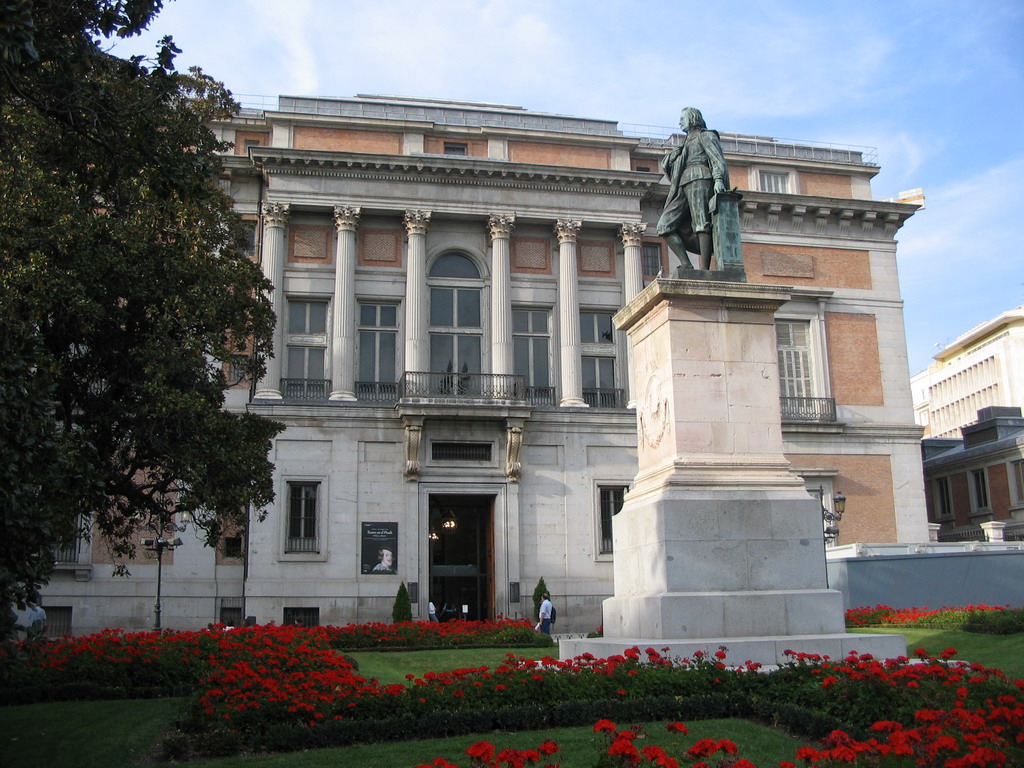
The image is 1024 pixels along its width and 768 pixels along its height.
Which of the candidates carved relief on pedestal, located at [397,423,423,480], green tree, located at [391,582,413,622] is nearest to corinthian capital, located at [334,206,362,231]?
carved relief on pedestal, located at [397,423,423,480]

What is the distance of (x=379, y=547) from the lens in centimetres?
3391

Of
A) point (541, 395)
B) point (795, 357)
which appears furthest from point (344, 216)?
point (795, 357)

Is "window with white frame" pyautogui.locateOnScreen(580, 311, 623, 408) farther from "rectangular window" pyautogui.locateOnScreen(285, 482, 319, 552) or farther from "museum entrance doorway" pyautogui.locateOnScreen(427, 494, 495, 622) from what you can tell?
"rectangular window" pyautogui.locateOnScreen(285, 482, 319, 552)

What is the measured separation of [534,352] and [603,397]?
3095 mm

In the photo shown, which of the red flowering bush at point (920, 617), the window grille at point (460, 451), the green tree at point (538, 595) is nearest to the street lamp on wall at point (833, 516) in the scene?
the red flowering bush at point (920, 617)

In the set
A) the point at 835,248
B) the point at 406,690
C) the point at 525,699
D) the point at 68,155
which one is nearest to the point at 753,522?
the point at 525,699

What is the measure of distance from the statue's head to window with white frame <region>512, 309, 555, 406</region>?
22199 mm

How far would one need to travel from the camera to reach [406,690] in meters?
10.7

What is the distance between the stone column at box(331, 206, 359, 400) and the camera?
35188mm

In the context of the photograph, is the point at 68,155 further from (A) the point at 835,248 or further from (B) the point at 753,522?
(A) the point at 835,248

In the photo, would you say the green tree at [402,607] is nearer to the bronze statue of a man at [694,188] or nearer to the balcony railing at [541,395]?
the balcony railing at [541,395]

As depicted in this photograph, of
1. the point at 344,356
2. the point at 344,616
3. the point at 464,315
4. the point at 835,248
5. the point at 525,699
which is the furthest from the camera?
the point at 835,248

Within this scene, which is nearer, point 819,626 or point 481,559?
point 819,626

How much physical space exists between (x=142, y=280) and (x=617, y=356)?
21.8 metres
